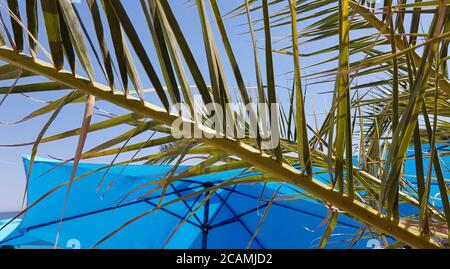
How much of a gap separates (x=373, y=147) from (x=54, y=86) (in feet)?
3.19

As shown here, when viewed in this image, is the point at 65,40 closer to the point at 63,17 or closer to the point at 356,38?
the point at 63,17

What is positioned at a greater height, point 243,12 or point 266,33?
Answer: point 243,12

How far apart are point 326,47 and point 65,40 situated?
609 mm

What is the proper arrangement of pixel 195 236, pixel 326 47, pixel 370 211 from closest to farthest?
pixel 370 211 → pixel 326 47 → pixel 195 236

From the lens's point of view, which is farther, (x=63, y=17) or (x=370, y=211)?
(x=370, y=211)

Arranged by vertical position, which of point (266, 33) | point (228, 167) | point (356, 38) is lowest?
point (228, 167)

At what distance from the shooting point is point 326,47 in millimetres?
908

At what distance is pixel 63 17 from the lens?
0.47m

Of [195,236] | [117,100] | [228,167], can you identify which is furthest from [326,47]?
[195,236]

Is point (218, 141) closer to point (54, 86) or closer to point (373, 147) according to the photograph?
point (54, 86)

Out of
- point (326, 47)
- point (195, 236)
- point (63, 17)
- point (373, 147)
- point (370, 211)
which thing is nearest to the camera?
point (63, 17)

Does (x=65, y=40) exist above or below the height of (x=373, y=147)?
below

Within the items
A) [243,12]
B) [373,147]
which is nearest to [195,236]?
[373,147]
